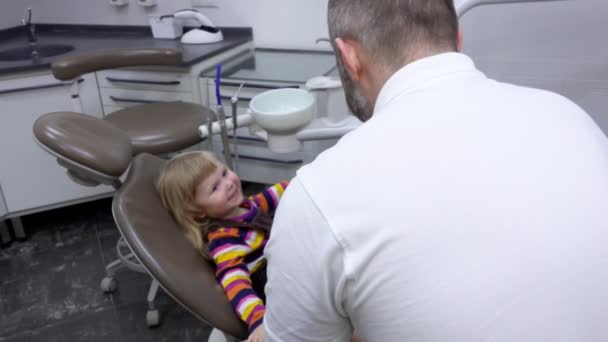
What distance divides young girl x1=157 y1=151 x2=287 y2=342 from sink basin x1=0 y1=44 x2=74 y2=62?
1673 mm

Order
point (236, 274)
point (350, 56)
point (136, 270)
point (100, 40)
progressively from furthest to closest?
1. point (100, 40)
2. point (136, 270)
3. point (236, 274)
4. point (350, 56)

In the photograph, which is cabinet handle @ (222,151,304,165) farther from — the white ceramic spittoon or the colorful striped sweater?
the white ceramic spittoon

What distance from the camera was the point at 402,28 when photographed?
717mm

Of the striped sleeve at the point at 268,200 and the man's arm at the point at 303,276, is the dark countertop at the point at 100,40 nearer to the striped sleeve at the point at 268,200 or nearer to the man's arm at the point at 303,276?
the striped sleeve at the point at 268,200

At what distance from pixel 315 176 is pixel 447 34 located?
0.32m

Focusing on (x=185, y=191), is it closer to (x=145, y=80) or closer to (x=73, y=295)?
(x=73, y=295)

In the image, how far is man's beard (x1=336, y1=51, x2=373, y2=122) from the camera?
32.9 inches

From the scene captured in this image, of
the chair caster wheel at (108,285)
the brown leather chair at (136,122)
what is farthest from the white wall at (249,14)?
the chair caster wheel at (108,285)

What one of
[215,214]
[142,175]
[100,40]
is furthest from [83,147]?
[100,40]

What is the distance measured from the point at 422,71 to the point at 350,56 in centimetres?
14

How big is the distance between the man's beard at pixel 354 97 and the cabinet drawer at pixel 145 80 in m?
1.55

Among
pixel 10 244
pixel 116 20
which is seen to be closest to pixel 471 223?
pixel 10 244

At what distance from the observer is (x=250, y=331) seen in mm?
1110

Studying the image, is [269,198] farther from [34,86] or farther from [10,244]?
[10,244]
